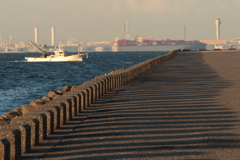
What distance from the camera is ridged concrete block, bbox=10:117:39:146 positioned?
727cm

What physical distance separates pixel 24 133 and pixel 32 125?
1.36 feet

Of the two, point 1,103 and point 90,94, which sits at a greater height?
point 90,94

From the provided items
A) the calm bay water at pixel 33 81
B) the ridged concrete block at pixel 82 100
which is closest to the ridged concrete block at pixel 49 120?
the ridged concrete block at pixel 82 100

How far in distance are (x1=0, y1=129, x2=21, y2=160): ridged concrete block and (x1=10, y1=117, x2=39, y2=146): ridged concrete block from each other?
24.1 inches

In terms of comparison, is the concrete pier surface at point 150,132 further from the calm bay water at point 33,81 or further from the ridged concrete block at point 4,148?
the calm bay water at point 33,81

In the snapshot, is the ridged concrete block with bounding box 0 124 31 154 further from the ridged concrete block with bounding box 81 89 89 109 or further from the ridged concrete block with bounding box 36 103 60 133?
the ridged concrete block with bounding box 81 89 89 109

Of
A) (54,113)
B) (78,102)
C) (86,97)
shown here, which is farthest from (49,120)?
(86,97)

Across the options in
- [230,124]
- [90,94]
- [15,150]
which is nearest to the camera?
[15,150]

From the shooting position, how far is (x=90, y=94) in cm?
1277

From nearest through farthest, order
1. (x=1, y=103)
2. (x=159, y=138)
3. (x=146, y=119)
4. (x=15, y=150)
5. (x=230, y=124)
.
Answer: (x=15, y=150), (x=159, y=138), (x=230, y=124), (x=146, y=119), (x=1, y=103)

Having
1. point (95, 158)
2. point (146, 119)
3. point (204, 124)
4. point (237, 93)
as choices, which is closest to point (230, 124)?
point (204, 124)

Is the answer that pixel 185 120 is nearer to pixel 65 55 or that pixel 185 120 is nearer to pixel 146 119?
pixel 146 119

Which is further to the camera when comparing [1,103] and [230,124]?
[1,103]

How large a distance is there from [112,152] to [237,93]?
9231 mm
